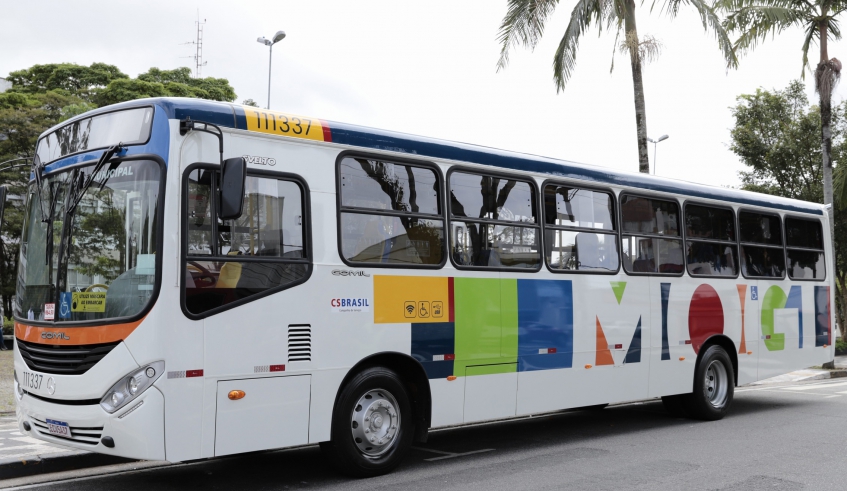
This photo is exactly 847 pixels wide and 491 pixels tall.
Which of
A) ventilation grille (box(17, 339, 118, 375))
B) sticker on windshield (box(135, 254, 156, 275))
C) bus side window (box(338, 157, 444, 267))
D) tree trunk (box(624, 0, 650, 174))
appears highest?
tree trunk (box(624, 0, 650, 174))

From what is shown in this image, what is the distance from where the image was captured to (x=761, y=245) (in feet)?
41.9

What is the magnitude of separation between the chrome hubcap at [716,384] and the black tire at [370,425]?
574 cm

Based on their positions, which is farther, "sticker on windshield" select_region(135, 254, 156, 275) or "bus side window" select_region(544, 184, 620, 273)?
"bus side window" select_region(544, 184, 620, 273)

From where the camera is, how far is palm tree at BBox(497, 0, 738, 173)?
17.6m

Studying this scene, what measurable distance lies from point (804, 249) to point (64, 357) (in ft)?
39.0

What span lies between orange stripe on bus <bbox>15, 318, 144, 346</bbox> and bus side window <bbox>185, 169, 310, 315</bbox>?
508 millimetres

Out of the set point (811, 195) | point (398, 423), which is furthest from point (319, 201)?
point (811, 195)

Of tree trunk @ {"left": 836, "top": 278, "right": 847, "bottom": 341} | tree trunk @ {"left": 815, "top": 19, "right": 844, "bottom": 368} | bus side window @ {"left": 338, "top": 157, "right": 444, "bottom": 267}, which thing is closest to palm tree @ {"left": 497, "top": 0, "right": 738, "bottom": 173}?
tree trunk @ {"left": 815, "top": 19, "right": 844, "bottom": 368}

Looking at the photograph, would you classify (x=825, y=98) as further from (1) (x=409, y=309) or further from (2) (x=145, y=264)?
(2) (x=145, y=264)

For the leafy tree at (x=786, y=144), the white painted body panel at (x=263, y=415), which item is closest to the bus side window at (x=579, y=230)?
the white painted body panel at (x=263, y=415)

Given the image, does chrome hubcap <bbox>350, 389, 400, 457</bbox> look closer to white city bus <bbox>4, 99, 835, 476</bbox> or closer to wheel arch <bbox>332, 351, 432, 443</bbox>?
white city bus <bbox>4, 99, 835, 476</bbox>

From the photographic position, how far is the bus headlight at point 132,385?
616 centimetres

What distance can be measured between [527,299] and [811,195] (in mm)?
23816

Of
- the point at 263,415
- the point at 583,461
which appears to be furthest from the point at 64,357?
the point at 583,461
